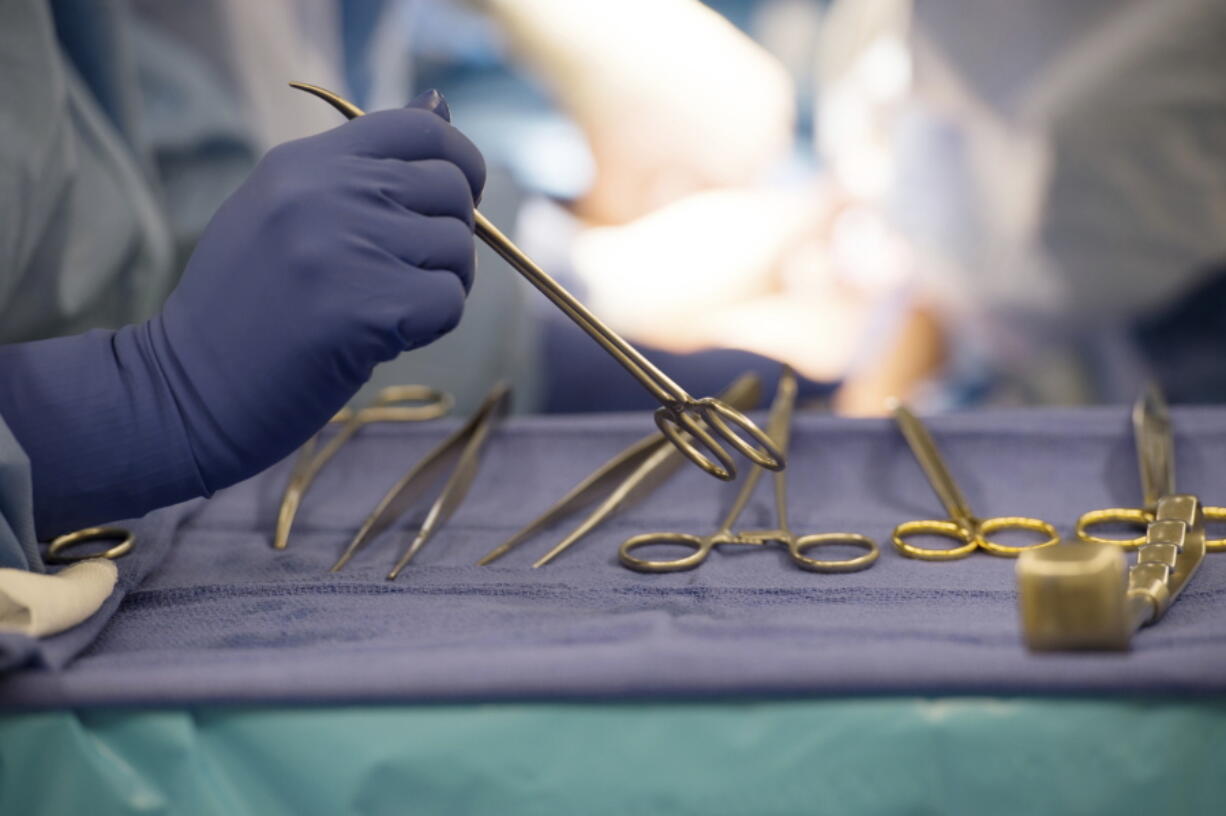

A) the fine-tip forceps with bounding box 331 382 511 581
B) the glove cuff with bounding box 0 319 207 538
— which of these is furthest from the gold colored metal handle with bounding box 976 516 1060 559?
the glove cuff with bounding box 0 319 207 538

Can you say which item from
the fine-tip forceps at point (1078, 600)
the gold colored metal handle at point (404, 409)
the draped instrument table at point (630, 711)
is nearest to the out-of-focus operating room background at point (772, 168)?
the gold colored metal handle at point (404, 409)

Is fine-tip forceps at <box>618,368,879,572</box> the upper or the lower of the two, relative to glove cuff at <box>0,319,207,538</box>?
lower

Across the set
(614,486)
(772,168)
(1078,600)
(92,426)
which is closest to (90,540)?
(92,426)

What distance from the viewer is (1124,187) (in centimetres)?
133

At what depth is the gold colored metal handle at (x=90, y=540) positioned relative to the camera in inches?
25.4

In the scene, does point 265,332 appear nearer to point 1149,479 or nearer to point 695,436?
point 695,436

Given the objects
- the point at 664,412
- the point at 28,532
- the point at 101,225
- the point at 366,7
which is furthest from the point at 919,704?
the point at 366,7

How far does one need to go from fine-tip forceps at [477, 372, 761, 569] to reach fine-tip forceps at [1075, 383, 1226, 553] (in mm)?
283

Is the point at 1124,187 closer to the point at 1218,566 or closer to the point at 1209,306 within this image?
the point at 1209,306

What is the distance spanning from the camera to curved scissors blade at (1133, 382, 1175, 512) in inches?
26.7

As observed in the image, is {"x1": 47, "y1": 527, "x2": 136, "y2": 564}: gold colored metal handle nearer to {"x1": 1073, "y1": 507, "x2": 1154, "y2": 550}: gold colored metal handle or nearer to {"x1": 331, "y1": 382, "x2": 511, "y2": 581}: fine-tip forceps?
{"x1": 331, "y1": 382, "x2": 511, "y2": 581}: fine-tip forceps

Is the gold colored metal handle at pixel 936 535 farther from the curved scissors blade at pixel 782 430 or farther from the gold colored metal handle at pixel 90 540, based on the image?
the gold colored metal handle at pixel 90 540

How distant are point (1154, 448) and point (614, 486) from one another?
383 millimetres

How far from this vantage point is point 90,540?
27.0 inches
